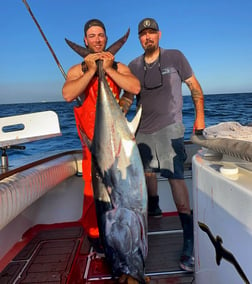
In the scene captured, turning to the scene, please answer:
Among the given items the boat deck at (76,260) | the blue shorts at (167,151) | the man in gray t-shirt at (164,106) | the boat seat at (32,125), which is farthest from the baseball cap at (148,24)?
the boat deck at (76,260)

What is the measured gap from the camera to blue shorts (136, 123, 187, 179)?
93.0 inches

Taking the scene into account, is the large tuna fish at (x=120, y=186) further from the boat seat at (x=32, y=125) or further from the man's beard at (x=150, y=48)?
the boat seat at (x=32, y=125)

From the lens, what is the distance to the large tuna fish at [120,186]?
1500 millimetres

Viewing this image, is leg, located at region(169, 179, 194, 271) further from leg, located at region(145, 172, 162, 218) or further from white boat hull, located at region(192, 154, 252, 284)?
white boat hull, located at region(192, 154, 252, 284)

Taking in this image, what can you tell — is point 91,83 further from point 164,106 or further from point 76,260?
point 76,260

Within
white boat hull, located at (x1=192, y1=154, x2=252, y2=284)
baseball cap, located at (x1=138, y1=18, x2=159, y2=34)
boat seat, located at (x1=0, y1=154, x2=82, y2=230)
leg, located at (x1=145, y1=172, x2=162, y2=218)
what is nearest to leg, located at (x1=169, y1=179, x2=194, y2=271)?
leg, located at (x1=145, y1=172, x2=162, y2=218)

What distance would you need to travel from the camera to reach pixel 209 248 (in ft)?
4.53

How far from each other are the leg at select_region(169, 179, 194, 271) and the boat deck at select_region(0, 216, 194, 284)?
84 mm

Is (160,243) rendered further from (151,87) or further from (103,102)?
(103,102)

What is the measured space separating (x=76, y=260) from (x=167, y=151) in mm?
1157

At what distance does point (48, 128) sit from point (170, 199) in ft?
5.04

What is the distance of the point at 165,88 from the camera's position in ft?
8.11

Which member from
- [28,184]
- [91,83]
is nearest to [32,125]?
[28,184]

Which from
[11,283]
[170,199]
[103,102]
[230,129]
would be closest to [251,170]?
[230,129]
